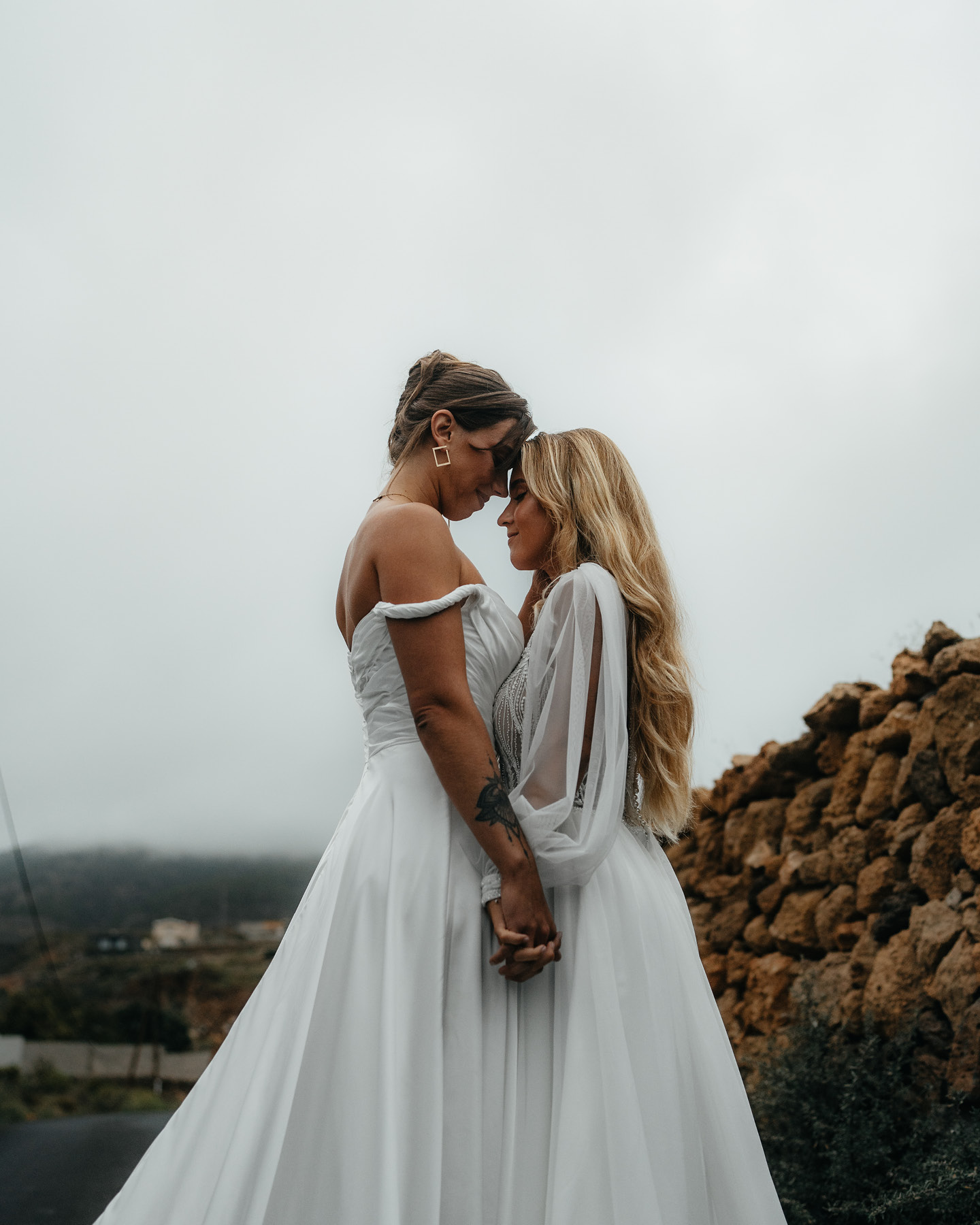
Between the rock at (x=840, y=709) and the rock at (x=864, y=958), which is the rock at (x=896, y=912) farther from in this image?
the rock at (x=840, y=709)

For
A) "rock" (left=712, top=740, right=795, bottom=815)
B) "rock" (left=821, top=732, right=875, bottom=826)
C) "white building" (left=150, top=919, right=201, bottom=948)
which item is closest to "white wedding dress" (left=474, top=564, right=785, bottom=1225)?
"rock" (left=821, top=732, right=875, bottom=826)

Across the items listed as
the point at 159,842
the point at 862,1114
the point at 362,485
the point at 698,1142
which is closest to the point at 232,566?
the point at 362,485

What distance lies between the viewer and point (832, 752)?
13.2 ft

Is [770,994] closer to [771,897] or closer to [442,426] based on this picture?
[771,897]

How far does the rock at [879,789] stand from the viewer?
3.59 metres

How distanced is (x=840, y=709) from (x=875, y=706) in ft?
0.69

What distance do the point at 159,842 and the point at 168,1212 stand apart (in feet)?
17.8

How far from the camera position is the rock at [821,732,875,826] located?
149 inches

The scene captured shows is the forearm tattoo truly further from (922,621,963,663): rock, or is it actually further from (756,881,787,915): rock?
(756,881,787,915): rock

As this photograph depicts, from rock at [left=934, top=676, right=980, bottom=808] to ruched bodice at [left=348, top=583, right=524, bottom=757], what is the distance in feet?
7.28

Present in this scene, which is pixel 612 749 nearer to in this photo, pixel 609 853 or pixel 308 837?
pixel 609 853

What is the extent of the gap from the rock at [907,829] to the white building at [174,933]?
5.14 m

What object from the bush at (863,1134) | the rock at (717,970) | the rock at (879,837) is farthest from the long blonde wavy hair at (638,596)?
the rock at (717,970)

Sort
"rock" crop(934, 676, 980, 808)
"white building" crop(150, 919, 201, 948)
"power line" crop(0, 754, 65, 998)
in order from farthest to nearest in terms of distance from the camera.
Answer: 1. "white building" crop(150, 919, 201, 948)
2. "power line" crop(0, 754, 65, 998)
3. "rock" crop(934, 676, 980, 808)
